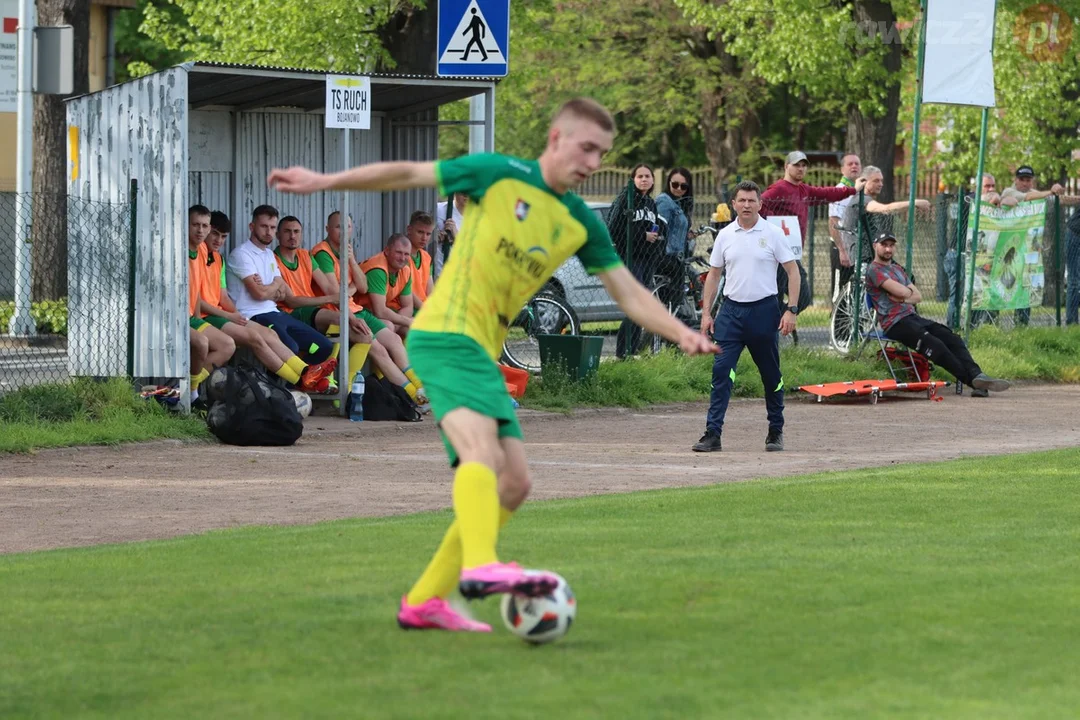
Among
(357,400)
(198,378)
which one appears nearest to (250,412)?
(198,378)

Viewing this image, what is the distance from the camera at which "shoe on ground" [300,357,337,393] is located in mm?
14812

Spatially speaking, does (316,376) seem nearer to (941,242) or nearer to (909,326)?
(909,326)

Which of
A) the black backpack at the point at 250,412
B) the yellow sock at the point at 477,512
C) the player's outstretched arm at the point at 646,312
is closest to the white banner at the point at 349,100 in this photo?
the black backpack at the point at 250,412

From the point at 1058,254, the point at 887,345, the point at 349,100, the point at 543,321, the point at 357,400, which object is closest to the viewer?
the point at 349,100

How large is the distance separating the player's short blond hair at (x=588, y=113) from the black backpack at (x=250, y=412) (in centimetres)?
727

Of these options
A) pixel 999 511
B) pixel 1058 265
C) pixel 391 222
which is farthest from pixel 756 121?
pixel 999 511

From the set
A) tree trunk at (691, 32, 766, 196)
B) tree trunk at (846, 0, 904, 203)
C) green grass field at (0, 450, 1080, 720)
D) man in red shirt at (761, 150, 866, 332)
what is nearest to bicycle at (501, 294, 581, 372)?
man in red shirt at (761, 150, 866, 332)

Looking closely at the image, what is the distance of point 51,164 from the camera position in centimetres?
2116

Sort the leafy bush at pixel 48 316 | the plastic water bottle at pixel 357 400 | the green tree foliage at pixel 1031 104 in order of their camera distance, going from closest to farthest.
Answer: the plastic water bottle at pixel 357 400, the leafy bush at pixel 48 316, the green tree foliage at pixel 1031 104

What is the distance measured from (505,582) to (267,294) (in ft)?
30.6

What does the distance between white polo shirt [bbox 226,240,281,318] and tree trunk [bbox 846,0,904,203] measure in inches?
726

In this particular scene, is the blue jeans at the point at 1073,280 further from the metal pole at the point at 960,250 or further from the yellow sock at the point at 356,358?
the yellow sock at the point at 356,358

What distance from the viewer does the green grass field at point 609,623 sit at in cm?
529

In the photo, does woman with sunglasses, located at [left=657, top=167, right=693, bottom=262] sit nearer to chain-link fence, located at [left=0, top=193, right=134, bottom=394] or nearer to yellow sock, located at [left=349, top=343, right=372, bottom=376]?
yellow sock, located at [left=349, top=343, right=372, bottom=376]
